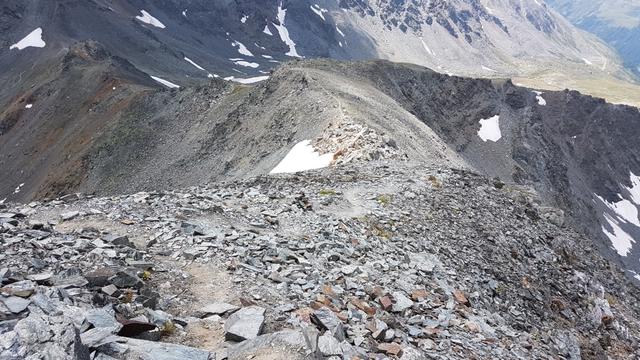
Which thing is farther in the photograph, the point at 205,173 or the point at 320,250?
the point at 205,173

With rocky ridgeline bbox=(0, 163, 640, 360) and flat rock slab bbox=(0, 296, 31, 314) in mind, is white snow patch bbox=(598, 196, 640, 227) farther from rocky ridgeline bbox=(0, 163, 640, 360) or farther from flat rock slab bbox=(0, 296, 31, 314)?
flat rock slab bbox=(0, 296, 31, 314)

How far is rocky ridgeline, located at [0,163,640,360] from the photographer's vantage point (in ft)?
35.4

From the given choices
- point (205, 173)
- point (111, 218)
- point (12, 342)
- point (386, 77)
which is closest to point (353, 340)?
point (12, 342)

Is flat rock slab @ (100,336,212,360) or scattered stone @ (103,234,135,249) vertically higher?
scattered stone @ (103,234,135,249)

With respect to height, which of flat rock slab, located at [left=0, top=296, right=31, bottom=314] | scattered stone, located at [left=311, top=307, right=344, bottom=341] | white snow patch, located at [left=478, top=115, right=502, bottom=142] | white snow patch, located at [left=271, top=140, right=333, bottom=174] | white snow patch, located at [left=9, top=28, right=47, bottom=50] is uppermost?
white snow patch, located at [left=9, top=28, right=47, bottom=50]

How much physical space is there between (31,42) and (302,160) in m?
165

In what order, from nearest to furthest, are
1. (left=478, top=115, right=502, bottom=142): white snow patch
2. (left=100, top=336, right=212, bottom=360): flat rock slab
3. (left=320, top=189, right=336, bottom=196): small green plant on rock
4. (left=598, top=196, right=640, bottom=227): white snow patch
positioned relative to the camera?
(left=100, top=336, right=212, bottom=360): flat rock slab
(left=320, top=189, right=336, bottom=196): small green plant on rock
(left=478, top=115, right=502, bottom=142): white snow patch
(left=598, top=196, right=640, bottom=227): white snow patch

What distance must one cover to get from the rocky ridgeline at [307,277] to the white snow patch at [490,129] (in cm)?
9504

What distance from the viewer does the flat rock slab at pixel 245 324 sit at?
11.3 meters

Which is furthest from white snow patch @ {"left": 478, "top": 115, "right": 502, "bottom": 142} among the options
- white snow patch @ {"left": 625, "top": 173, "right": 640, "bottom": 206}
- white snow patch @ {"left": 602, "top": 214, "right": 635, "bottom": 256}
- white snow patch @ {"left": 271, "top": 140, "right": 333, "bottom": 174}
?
white snow patch @ {"left": 271, "top": 140, "right": 333, "bottom": 174}

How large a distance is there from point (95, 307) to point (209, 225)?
23.5 feet

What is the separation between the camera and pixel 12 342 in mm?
7973

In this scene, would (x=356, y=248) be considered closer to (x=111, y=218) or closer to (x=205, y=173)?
(x=111, y=218)

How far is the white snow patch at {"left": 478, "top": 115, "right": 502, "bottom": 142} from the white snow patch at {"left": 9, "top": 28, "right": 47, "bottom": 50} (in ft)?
463
